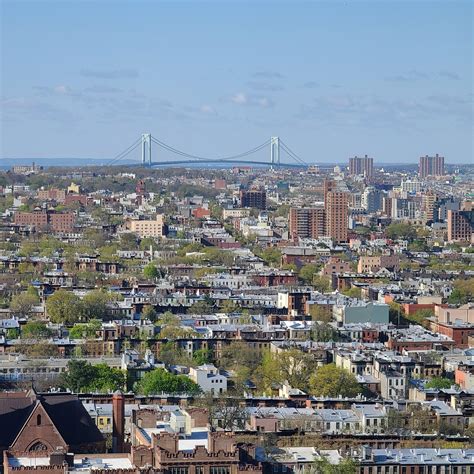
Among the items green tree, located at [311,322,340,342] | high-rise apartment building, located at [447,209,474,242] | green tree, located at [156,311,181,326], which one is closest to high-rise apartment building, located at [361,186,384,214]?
high-rise apartment building, located at [447,209,474,242]

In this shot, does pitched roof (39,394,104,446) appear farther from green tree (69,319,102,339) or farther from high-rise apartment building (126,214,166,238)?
high-rise apartment building (126,214,166,238)

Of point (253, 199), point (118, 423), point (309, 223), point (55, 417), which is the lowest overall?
point (118, 423)

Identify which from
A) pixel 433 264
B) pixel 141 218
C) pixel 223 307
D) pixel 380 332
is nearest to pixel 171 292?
pixel 223 307

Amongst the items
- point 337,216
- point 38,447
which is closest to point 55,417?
point 38,447

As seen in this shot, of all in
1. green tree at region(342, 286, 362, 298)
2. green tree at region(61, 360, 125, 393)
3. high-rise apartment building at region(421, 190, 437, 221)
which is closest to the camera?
green tree at region(61, 360, 125, 393)

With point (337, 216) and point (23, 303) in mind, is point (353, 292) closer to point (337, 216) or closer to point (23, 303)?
point (23, 303)
